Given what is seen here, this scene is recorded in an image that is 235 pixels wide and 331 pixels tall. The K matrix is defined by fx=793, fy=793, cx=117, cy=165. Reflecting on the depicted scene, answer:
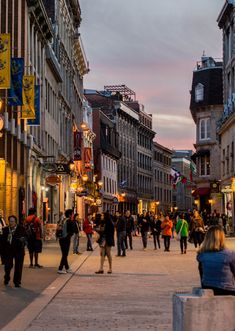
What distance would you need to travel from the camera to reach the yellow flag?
111ft

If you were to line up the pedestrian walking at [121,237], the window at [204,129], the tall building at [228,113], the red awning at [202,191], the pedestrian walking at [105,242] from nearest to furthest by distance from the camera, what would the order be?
the pedestrian walking at [105,242] < the pedestrian walking at [121,237] < the tall building at [228,113] < the red awning at [202,191] < the window at [204,129]

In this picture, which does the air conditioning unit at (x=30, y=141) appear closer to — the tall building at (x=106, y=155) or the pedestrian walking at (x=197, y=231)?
the pedestrian walking at (x=197, y=231)

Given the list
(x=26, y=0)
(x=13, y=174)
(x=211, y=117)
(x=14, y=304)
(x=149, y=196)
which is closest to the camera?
(x=14, y=304)

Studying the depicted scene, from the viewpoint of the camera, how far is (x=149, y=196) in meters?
136

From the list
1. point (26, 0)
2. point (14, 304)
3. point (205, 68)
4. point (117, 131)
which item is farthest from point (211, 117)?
point (14, 304)

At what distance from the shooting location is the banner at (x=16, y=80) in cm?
3175

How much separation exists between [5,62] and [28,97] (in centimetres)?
692

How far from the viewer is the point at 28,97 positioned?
112ft

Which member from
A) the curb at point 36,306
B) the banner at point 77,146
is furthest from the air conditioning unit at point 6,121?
the banner at point 77,146

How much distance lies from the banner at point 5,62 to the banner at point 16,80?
4.28 meters

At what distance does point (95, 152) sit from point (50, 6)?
46.4 metres

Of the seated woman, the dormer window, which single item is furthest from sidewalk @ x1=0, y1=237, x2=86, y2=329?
the dormer window

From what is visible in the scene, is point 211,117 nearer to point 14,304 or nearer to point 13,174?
point 13,174

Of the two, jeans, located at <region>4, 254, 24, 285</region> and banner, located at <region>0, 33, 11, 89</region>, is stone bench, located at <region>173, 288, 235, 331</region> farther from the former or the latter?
banner, located at <region>0, 33, 11, 89</region>
